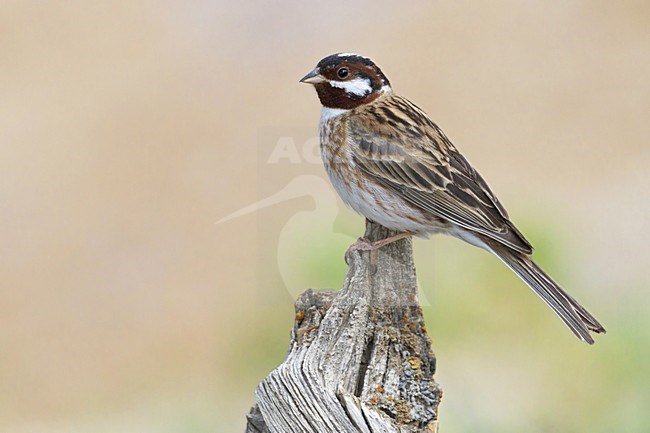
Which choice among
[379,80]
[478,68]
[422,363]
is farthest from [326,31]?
[422,363]

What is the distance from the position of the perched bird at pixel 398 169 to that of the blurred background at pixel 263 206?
1022mm

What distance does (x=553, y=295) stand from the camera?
223 inches

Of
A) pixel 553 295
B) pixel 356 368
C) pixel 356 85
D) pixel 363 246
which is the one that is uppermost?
pixel 356 85

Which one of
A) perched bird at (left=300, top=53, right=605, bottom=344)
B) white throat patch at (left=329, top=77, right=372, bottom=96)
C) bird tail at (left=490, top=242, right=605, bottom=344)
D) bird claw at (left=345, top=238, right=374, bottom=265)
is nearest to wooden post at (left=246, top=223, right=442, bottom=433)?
bird claw at (left=345, top=238, right=374, bottom=265)

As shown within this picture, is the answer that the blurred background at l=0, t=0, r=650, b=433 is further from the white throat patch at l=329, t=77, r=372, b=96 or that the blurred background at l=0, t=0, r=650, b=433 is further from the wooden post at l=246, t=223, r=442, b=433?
the wooden post at l=246, t=223, r=442, b=433

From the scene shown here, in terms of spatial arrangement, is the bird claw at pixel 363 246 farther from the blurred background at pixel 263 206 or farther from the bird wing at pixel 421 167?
the blurred background at pixel 263 206

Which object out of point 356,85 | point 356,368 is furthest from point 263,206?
point 356,368

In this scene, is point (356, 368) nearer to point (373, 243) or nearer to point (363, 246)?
point (363, 246)

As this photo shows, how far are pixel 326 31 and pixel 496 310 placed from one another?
6250 mm

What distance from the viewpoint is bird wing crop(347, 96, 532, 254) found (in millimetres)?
6027

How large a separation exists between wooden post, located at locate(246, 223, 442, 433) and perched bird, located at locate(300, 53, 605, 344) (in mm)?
1360

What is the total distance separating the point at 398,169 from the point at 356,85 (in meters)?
0.55

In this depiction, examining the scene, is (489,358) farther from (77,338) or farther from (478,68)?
(478,68)

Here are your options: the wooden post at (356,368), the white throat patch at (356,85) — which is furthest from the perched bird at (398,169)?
the wooden post at (356,368)
